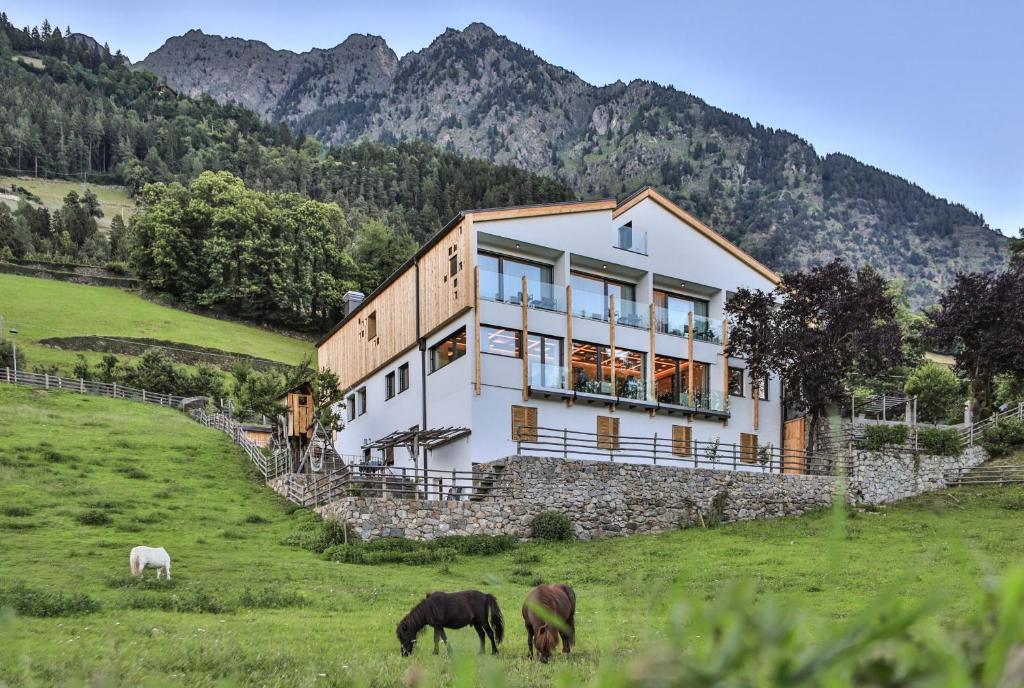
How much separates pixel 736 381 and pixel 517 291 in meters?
12.0

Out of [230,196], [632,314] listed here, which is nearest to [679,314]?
[632,314]

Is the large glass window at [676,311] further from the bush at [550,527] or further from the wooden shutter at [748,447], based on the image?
the bush at [550,527]

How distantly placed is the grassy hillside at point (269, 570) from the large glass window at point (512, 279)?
10965 millimetres

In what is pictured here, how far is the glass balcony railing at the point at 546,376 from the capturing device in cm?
3519

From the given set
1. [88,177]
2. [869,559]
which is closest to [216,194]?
[88,177]

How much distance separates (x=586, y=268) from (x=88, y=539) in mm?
22725

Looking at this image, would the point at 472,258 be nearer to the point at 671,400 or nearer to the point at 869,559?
the point at 671,400

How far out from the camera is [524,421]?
3488cm

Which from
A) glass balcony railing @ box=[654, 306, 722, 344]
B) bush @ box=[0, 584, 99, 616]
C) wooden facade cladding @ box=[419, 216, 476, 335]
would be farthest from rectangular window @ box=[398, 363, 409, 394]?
bush @ box=[0, 584, 99, 616]

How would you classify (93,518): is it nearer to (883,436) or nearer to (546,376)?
(546,376)

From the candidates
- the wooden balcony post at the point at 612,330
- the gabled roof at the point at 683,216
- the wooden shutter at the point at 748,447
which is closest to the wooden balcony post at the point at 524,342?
the wooden balcony post at the point at 612,330

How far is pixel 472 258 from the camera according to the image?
35.3m

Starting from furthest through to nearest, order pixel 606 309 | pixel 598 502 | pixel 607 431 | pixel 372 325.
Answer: pixel 372 325 → pixel 606 309 → pixel 607 431 → pixel 598 502

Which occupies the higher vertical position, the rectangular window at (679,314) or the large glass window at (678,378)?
the rectangular window at (679,314)
